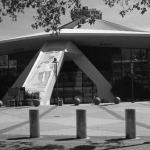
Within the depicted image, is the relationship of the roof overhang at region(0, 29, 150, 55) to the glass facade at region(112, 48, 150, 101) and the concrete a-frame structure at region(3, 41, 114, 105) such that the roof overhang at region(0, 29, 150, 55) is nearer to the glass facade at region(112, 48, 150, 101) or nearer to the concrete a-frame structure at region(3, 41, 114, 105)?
the concrete a-frame structure at region(3, 41, 114, 105)

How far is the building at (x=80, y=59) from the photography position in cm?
3512

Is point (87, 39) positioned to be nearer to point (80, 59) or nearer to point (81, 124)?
point (80, 59)

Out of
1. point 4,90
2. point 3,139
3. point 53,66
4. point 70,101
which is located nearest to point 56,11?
point 3,139

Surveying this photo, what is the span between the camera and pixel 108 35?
A: 115ft

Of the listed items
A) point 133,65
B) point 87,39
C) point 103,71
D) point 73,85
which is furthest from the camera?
point 103,71

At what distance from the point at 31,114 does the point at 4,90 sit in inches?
1443

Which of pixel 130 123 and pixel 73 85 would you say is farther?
pixel 73 85

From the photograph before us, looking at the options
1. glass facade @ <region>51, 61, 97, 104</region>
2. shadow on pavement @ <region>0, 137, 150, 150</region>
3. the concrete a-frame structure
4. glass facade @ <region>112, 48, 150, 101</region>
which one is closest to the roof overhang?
the concrete a-frame structure

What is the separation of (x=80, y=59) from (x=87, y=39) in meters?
3.01

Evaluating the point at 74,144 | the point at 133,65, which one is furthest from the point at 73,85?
the point at 74,144

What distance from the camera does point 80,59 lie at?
37.7 metres

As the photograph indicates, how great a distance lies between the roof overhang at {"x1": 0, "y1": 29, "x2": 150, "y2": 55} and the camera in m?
34.9

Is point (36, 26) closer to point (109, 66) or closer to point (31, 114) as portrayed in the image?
point (31, 114)

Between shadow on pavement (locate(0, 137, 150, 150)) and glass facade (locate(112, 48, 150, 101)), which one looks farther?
glass facade (locate(112, 48, 150, 101))
